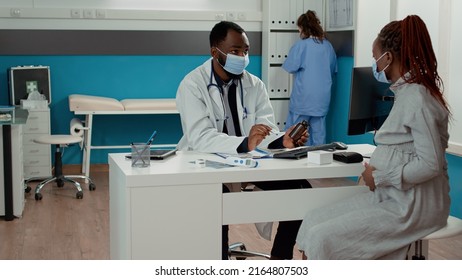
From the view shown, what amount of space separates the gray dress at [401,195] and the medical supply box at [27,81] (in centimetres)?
406

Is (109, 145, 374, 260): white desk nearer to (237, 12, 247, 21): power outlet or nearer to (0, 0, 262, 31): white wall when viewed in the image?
(0, 0, 262, 31): white wall

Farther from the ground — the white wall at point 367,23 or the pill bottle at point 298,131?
the white wall at point 367,23

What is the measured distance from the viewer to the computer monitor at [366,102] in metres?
3.14

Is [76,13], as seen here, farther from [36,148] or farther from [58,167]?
[58,167]

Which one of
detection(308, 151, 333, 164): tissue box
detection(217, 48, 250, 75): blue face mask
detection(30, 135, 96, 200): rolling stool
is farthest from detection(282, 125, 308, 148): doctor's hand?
detection(30, 135, 96, 200): rolling stool

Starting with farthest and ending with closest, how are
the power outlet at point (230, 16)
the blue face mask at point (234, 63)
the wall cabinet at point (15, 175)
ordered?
1. the power outlet at point (230, 16)
2. the wall cabinet at point (15, 175)
3. the blue face mask at point (234, 63)

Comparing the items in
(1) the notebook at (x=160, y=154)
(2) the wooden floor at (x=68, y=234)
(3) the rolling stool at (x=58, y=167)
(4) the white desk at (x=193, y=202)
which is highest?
(1) the notebook at (x=160, y=154)

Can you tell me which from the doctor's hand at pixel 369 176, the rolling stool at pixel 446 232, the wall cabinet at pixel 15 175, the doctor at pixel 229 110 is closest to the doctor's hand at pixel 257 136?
the doctor at pixel 229 110

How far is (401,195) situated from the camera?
2.62m

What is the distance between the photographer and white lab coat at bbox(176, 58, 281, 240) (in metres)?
3.14

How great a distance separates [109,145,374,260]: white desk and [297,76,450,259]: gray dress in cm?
18

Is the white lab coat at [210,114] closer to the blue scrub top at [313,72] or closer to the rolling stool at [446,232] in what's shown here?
the rolling stool at [446,232]

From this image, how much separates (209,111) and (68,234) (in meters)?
1.66

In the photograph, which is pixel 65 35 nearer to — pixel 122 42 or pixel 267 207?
pixel 122 42
